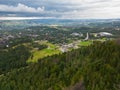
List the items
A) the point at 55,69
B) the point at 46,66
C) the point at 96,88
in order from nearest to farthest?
1. the point at 96,88
2. the point at 55,69
3. the point at 46,66

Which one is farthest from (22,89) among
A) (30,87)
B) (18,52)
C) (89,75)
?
(18,52)

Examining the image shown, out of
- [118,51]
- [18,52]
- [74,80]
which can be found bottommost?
[18,52]

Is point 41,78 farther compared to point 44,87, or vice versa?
point 41,78

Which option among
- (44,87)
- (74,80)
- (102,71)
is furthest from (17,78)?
(102,71)

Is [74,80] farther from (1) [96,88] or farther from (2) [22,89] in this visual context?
(2) [22,89]

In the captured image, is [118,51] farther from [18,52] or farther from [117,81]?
[18,52]

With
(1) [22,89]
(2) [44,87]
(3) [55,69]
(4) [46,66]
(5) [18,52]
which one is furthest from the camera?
(5) [18,52]

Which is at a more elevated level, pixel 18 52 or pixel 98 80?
pixel 98 80
